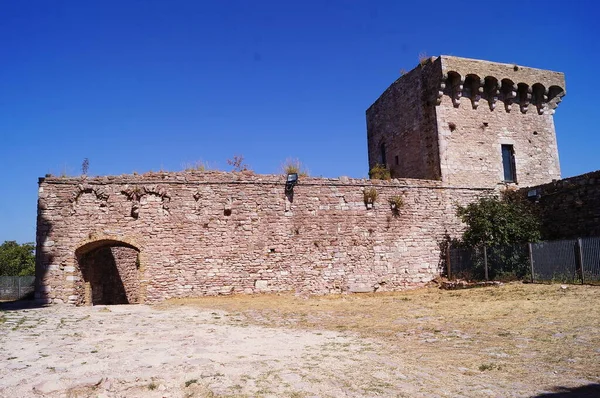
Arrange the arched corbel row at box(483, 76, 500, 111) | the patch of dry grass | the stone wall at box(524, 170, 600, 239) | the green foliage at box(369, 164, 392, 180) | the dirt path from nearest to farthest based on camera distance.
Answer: the dirt path, the patch of dry grass, the stone wall at box(524, 170, 600, 239), the arched corbel row at box(483, 76, 500, 111), the green foliage at box(369, 164, 392, 180)

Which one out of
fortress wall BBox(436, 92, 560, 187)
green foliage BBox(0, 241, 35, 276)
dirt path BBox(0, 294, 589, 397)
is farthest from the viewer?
green foliage BBox(0, 241, 35, 276)

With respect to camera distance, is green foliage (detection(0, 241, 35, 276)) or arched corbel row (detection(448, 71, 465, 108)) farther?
green foliage (detection(0, 241, 35, 276))

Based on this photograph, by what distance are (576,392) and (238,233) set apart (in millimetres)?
11704

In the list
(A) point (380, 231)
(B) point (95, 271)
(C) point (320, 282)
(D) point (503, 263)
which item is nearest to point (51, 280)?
(B) point (95, 271)

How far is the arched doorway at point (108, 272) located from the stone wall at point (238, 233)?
229mm

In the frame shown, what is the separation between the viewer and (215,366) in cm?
618

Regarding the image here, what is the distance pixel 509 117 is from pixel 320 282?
11.7 meters

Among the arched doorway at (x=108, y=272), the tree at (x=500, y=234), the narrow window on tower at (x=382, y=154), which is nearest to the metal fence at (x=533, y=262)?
the tree at (x=500, y=234)

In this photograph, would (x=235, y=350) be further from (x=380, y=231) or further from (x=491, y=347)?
(x=380, y=231)

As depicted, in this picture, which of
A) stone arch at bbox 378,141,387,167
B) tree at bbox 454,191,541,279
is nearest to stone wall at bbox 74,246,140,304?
tree at bbox 454,191,541,279

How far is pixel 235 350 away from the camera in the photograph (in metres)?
7.27

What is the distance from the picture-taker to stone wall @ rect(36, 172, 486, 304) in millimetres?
14344

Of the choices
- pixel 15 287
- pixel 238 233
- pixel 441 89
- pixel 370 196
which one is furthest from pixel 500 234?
pixel 15 287

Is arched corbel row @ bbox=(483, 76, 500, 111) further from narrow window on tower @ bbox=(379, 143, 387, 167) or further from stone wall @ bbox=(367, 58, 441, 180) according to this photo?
narrow window on tower @ bbox=(379, 143, 387, 167)
